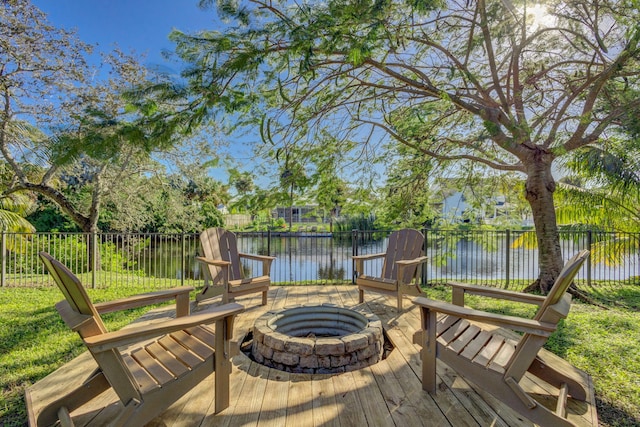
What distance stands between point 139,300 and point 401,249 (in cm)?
321

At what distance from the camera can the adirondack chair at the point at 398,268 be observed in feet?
11.8

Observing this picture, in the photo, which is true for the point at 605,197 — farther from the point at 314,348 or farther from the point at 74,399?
the point at 74,399

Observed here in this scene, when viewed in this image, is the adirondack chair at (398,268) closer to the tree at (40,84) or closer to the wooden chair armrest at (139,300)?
the wooden chair armrest at (139,300)

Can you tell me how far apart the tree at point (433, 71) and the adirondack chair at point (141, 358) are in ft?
5.96

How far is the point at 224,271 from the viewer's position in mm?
3514

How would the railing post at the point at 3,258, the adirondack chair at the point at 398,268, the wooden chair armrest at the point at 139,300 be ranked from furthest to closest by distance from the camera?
the railing post at the point at 3,258 < the adirondack chair at the point at 398,268 < the wooden chair armrest at the point at 139,300

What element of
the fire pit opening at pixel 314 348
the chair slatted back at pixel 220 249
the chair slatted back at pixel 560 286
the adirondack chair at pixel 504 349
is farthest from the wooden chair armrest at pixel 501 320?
the chair slatted back at pixel 220 249

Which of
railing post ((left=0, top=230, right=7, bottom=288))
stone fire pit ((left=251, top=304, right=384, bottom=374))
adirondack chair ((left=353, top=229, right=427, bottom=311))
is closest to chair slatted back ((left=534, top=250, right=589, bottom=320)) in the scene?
stone fire pit ((left=251, top=304, right=384, bottom=374))

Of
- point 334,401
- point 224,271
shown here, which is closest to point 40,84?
point 224,271

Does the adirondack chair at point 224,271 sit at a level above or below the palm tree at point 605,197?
below

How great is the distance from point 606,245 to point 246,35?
8.76 meters

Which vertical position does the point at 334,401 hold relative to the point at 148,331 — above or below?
below

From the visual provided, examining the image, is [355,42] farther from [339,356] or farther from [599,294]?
[599,294]

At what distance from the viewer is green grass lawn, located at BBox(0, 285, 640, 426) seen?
6.52ft
